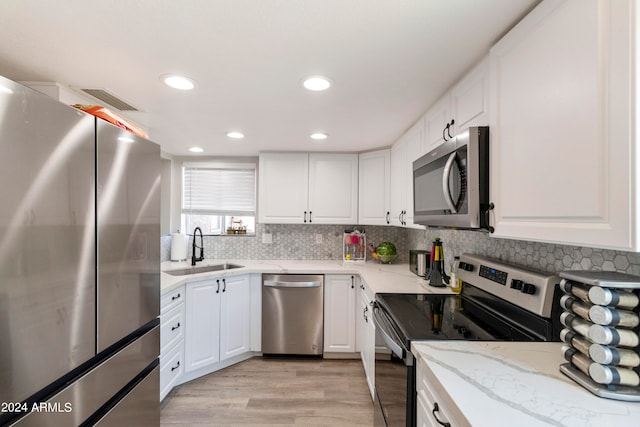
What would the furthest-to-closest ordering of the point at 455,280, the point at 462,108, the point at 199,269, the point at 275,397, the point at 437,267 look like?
the point at 199,269 → the point at 275,397 → the point at 437,267 → the point at 455,280 → the point at 462,108

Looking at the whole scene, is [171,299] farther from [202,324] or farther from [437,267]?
[437,267]

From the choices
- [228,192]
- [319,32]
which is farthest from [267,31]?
[228,192]

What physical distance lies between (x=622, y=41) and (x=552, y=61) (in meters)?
0.22

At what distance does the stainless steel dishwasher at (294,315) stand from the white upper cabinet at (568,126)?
2.08m

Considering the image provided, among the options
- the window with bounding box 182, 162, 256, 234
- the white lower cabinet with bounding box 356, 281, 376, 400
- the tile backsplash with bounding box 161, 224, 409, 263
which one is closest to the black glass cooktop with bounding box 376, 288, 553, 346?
the white lower cabinet with bounding box 356, 281, 376, 400

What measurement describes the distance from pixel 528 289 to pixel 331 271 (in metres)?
1.85

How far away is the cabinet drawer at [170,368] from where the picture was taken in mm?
2111

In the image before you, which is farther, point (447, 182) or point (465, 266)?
point (465, 266)

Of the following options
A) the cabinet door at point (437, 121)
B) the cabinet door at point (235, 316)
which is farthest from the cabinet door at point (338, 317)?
the cabinet door at point (437, 121)

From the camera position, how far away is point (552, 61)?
2.94 feet

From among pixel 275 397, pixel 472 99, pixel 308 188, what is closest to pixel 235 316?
pixel 275 397

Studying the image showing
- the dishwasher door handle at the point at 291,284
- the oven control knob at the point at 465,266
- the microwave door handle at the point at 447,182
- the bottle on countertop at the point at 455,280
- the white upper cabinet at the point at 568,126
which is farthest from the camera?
the dishwasher door handle at the point at 291,284

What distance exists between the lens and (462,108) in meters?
1.47

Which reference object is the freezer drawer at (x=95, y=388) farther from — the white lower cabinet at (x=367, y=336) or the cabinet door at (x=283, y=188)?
the cabinet door at (x=283, y=188)
